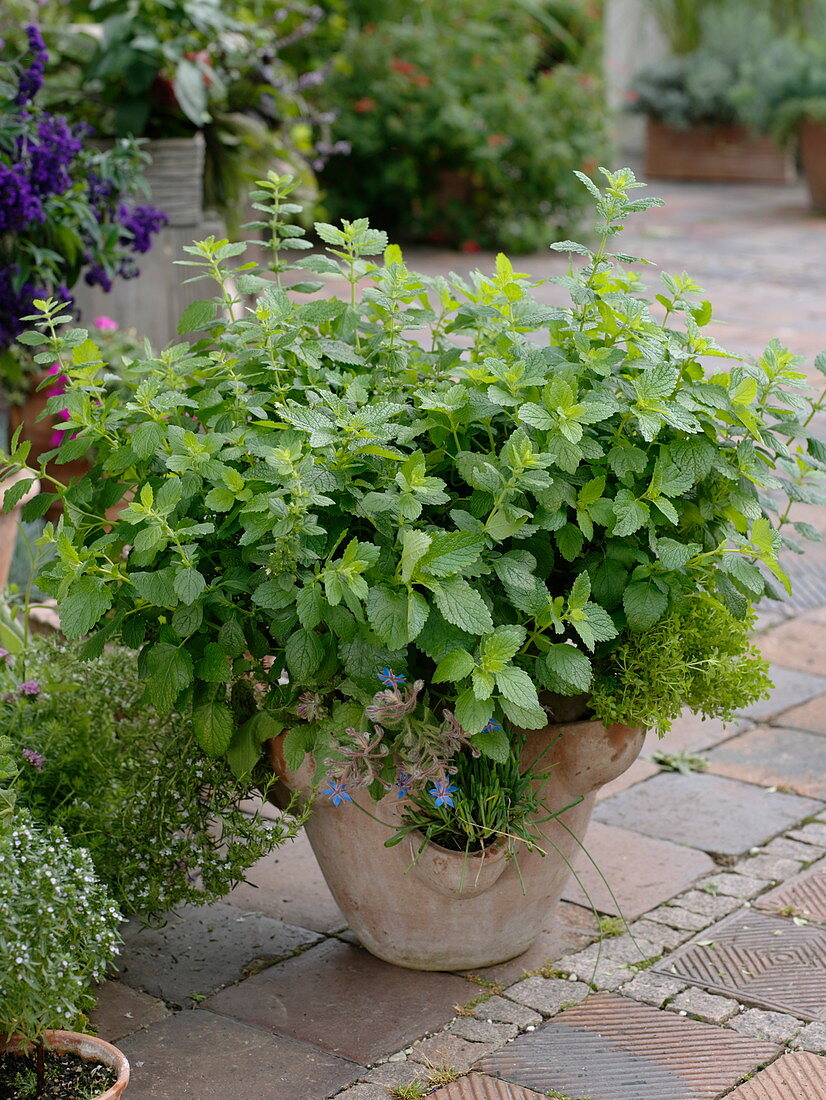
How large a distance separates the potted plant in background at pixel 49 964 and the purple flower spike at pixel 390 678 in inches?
18.8

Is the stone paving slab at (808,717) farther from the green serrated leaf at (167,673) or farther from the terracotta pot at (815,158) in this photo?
the terracotta pot at (815,158)

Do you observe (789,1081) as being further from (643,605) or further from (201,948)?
(201,948)

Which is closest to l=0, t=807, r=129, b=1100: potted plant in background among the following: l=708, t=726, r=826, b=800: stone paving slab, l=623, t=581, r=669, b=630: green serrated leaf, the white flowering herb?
the white flowering herb

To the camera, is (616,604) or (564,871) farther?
(564,871)

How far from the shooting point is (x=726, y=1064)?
77.9 inches

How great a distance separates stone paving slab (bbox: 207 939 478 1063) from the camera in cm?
205

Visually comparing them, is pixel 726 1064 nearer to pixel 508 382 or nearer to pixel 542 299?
pixel 508 382

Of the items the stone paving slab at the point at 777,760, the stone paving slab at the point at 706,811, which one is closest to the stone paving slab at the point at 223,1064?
the stone paving slab at the point at 706,811

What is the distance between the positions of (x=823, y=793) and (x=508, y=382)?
1.45 m

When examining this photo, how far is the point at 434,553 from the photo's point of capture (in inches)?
70.6

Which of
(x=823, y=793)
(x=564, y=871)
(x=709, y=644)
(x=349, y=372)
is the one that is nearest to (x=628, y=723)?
(x=709, y=644)

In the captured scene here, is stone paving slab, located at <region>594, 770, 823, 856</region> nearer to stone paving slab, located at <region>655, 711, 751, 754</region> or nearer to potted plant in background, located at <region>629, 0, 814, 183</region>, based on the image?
stone paving slab, located at <region>655, 711, 751, 754</region>

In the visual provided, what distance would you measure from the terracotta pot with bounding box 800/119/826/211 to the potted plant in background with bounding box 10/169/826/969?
30.8 ft

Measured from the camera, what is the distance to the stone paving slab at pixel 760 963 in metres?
2.15
